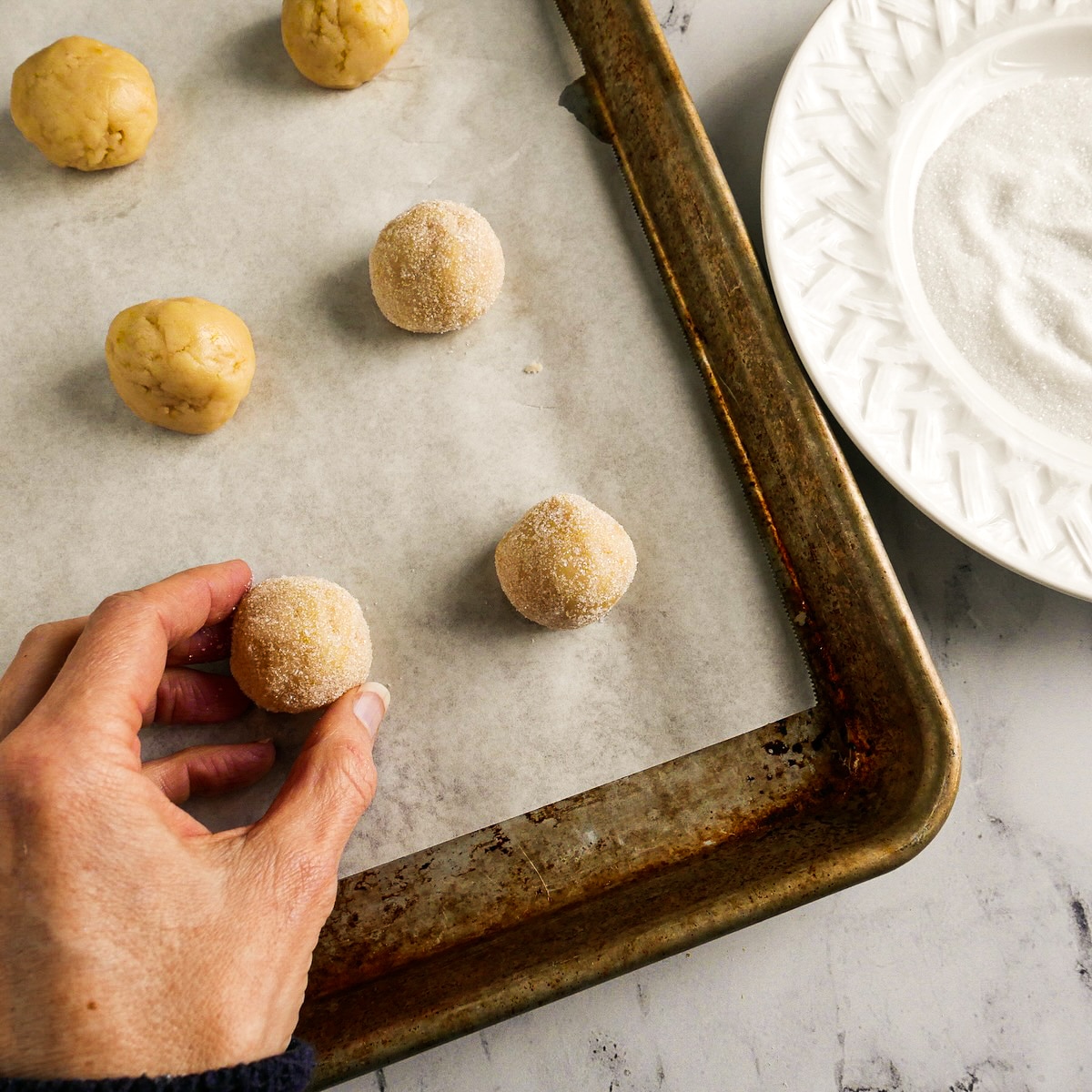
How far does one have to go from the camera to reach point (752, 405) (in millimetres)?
1278

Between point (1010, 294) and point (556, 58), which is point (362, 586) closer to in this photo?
point (556, 58)

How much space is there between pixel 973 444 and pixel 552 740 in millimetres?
734


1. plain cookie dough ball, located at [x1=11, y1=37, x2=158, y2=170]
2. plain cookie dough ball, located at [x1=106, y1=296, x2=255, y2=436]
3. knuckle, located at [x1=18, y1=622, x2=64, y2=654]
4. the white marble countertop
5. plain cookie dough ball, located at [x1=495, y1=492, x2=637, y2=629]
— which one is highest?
plain cookie dough ball, located at [x1=11, y1=37, x2=158, y2=170]

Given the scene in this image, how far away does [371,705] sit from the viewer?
1188 mm

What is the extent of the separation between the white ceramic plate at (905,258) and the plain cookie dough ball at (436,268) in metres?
0.41

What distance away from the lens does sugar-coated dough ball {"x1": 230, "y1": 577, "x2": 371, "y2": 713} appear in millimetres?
1169

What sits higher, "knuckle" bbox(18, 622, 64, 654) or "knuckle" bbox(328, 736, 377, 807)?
"knuckle" bbox(18, 622, 64, 654)

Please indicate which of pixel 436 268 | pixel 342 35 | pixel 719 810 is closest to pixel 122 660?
pixel 436 268

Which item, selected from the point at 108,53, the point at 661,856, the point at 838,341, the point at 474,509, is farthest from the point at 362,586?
the point at 108,53

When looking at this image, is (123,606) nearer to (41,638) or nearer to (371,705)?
(41,638)

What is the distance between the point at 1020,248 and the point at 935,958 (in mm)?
1091

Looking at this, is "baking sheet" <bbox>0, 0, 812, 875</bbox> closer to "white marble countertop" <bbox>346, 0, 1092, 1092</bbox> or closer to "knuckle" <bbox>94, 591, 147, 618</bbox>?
"knuckle" <bbox>94, 591, 147, 618</bbox>

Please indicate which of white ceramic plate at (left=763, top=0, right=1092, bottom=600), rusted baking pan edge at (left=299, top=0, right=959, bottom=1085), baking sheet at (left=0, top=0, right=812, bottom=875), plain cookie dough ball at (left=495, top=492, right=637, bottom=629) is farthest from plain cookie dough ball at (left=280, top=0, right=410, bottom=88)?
plain cookie dough ball at (left=495, top=492, right=637, bottom=629)

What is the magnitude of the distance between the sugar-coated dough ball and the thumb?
0.17 ft
